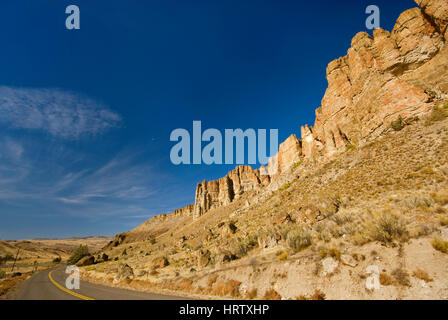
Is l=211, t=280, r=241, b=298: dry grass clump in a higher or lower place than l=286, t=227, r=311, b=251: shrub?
lower

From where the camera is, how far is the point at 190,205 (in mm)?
112125

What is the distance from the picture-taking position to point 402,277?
5934 millimetres

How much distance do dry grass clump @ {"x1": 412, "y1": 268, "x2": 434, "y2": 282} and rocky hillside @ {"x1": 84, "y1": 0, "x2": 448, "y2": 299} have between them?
31 millimetres

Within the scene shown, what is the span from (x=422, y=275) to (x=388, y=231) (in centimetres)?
254

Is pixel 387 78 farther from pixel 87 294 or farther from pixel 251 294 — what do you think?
pixel 87 294

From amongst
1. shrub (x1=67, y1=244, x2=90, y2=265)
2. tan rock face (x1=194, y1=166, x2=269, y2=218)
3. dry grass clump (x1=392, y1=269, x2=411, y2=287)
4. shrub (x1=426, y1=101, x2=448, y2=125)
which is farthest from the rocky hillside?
tan rock face (x1=194, y1=166, x2=269, y2=218)

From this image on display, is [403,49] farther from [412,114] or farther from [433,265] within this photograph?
[433,265]

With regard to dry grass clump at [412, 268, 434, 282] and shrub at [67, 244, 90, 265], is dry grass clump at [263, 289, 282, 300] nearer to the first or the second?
dry grass clump at [412, 268, 434, 282]

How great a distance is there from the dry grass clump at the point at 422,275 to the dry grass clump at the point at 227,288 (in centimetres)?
725

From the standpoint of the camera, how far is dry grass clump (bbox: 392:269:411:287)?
228 inches

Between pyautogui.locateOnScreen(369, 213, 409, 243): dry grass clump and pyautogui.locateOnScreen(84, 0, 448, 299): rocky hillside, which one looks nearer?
pyautogui.locateOnScreen(84, 0, 448, 299): rocky hillside

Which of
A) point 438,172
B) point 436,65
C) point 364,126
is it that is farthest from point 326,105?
point 438,172

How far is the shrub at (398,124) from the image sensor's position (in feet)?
76.3

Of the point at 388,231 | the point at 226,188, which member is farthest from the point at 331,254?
the point at 226,188
